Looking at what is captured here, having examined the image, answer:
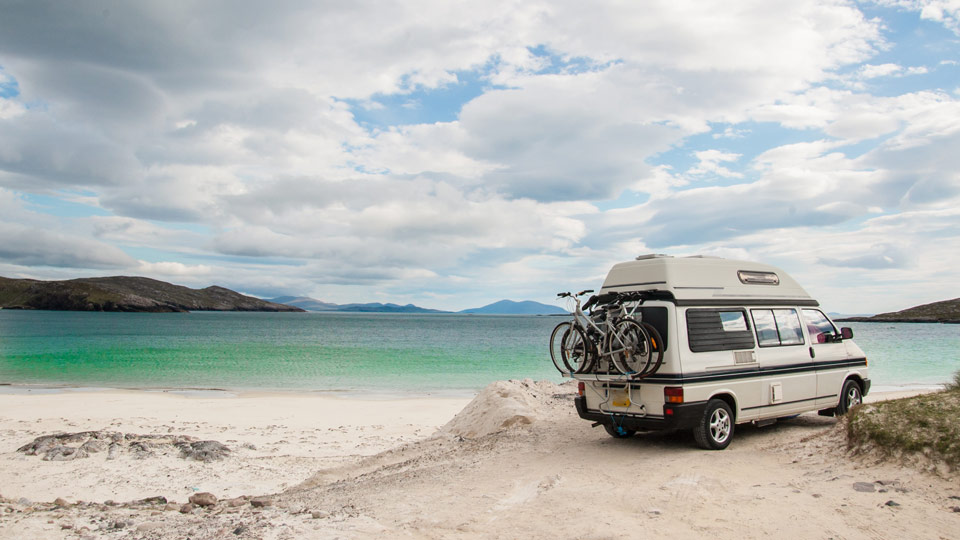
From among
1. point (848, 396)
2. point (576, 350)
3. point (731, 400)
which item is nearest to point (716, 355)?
point (731, 400)

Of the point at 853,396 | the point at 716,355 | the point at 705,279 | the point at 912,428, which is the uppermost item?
the point at 705,279

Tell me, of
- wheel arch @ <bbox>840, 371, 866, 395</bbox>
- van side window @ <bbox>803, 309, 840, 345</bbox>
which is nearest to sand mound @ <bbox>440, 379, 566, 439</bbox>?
van side window @ <bbox>803, 309, 840, 345</bbox>

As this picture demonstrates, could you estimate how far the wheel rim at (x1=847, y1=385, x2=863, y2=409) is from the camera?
10008 mm

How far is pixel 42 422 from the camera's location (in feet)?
48.4

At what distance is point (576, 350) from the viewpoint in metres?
8.54

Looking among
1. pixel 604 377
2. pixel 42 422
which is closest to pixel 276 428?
pixel 42 422

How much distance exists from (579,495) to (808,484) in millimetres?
2517

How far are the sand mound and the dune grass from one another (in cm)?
551

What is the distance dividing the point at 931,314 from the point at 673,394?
175 metres

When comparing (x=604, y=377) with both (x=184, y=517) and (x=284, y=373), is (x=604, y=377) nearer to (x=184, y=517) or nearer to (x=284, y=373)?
(x=184, y=517)

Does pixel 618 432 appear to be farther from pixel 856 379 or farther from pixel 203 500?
pixel 203 500

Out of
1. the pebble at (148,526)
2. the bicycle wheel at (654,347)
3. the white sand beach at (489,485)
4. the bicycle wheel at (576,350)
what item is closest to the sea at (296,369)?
the white sand beach at (489,485)

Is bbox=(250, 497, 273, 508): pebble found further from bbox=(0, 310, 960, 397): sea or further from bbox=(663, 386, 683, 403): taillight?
bbox=(0, 310, 960, 397): sea

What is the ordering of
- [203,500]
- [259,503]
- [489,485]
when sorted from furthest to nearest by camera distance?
[489,485], [203,500], [259,503]
